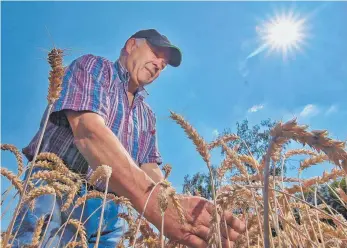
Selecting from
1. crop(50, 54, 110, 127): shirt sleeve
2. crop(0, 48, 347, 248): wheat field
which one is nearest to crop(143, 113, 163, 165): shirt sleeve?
crop(50, 54, 110, 127): shirt sleeve

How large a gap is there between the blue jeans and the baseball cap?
166 centimetres

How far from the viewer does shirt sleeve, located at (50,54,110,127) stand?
8.32 feet

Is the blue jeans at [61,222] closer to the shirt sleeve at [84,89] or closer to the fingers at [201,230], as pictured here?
the shirt sleeve at [84,89]

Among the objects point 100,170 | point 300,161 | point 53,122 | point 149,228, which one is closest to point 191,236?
point 149,228

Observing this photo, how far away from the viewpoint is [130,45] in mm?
3799

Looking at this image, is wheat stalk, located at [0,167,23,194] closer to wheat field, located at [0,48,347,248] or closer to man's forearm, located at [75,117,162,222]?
wheat field, located at [0,48,347,248]

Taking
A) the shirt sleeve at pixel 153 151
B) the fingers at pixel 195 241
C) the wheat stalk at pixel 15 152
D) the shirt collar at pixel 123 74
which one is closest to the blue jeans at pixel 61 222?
the wheat stalk at pixel 15 152

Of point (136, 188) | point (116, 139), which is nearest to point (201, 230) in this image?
point (136, 188)

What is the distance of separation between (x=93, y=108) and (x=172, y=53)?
162cm

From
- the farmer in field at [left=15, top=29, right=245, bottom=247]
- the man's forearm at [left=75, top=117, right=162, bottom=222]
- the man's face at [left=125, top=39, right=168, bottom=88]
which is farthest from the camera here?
the man's face at [left=125, top=39, right=168, bottom=88]

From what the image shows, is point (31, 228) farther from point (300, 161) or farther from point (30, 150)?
point (300, 161)

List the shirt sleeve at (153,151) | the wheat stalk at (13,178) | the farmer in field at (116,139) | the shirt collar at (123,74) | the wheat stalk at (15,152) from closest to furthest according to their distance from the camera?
the wheat stalk at (13,178)
the farmer in field at (116,139)
the wheat stalk at (15,152)
the shirt collar at (123,74)
the shirt sleeve at (153,151)

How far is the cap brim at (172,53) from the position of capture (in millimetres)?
3701

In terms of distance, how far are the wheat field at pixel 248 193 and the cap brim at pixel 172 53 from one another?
1459mm
